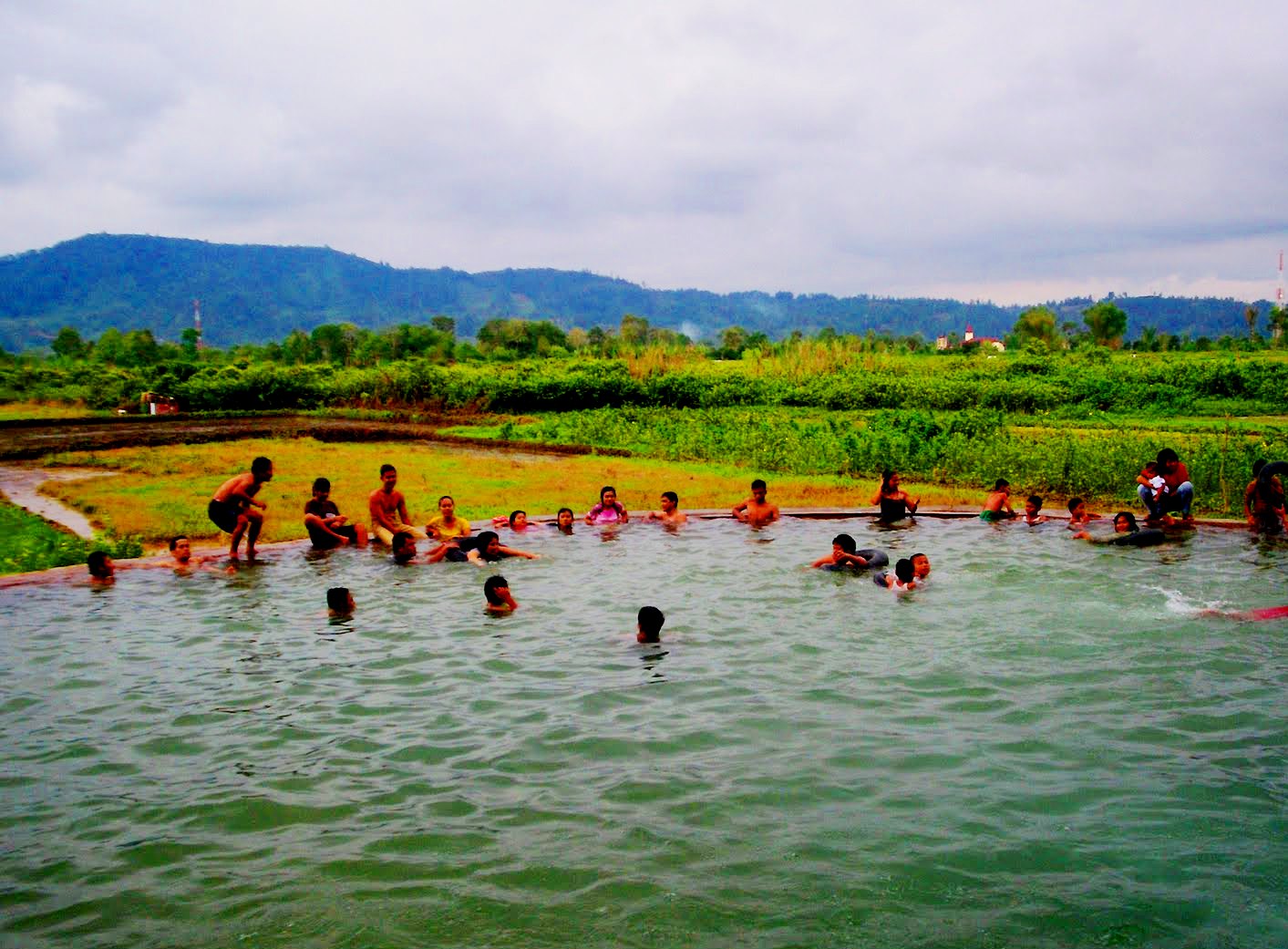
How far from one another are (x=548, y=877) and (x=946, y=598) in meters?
7.32

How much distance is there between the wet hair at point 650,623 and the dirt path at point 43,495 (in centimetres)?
986

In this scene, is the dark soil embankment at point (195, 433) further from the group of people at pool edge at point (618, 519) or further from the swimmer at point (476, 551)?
the swimmer at point (476, 551)

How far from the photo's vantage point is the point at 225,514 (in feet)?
46.2

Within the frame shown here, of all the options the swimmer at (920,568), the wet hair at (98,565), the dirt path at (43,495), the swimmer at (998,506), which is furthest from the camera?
the dirt path at (43,495)

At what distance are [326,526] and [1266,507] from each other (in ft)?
44.5

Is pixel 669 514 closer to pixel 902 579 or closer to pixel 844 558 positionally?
pixel 844 558

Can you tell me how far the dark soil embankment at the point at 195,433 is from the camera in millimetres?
29406

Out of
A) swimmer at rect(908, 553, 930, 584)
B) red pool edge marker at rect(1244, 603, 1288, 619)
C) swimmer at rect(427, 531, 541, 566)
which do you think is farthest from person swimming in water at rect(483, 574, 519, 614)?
red pool edge marker at rect(1244, 603, 1288, 619)

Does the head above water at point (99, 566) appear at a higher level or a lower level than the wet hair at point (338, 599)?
higher

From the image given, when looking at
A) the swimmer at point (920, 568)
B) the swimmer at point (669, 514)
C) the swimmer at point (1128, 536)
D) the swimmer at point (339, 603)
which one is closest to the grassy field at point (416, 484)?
the swimmer at point (669, 514)

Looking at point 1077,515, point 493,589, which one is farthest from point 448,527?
point 1077,515

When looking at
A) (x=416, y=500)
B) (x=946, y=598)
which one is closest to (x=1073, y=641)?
(x=946, y=598)

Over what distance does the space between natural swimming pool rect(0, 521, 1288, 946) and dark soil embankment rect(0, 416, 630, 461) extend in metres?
17.3

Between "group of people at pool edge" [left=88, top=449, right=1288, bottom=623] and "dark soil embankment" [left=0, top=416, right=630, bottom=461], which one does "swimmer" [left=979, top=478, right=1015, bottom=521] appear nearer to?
"group of people at pool edge" [left=88, top=449, right=1288, bottom=623]
